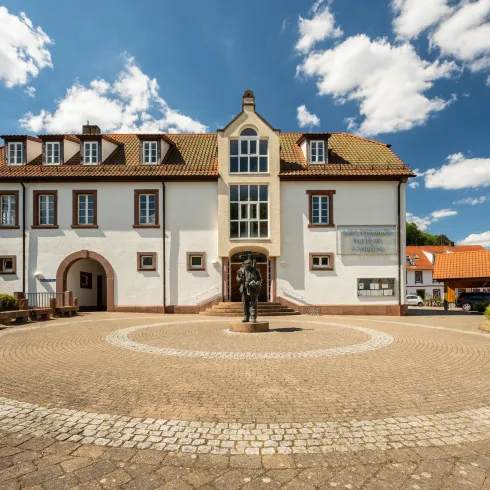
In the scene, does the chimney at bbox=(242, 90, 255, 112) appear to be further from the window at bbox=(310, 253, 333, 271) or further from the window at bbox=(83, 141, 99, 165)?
the window at bbox=(310, 253, 333, 271)

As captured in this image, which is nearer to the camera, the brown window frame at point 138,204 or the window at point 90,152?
the brown window frame at point 138,204

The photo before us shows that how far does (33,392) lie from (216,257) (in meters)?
15.8

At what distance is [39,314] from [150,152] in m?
11.2

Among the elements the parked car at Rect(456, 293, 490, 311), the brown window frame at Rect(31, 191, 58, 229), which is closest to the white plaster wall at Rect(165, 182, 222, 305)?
the brown window frame at Rect(31, 191, 58, 229)

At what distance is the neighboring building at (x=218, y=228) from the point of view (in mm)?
21188

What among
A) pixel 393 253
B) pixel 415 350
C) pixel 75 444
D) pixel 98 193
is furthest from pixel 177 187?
pixel 75 444

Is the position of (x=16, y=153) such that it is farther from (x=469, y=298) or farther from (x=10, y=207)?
(x=469, y=298)

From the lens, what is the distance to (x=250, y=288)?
13008mm

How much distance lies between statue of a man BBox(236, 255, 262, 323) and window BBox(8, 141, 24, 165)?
17690 millimetres

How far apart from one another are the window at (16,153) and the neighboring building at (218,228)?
1162 millimetres

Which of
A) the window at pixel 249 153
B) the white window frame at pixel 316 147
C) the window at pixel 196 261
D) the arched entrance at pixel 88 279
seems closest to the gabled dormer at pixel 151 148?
the window at pixel 249 153

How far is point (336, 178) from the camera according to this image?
21.5 metres

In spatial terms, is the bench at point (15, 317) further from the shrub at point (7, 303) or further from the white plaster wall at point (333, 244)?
the white plaster wall at point (333, 244)

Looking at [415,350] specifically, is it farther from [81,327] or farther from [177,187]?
[177,187]
